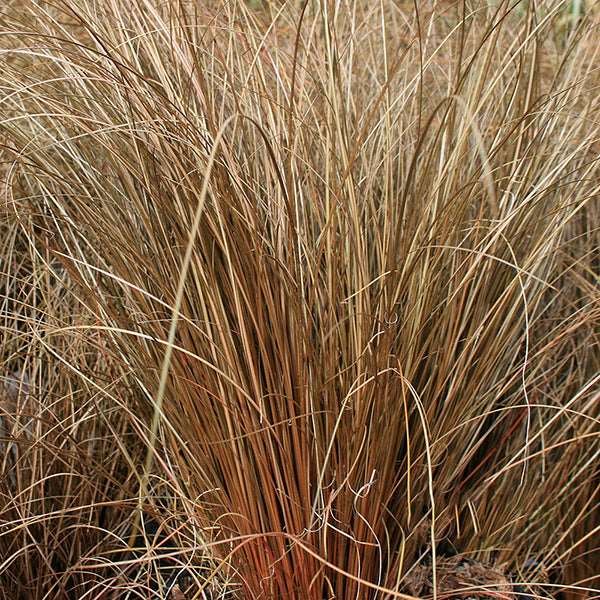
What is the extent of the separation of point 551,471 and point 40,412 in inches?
35.0

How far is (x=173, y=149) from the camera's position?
3.35 ft

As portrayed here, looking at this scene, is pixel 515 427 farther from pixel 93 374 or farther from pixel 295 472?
pixel 93 374

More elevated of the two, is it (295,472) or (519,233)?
(519,233)

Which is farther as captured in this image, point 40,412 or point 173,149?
point 40,412

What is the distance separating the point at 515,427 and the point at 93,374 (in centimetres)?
75

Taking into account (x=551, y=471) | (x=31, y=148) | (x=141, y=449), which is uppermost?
(x=31, y=148)

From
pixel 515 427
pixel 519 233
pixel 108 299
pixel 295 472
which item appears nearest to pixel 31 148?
pixel 108 299

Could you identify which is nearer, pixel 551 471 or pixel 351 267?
pixel 351 267

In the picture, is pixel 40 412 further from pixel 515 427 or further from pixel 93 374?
pixel 515 427

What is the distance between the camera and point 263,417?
0.98 m

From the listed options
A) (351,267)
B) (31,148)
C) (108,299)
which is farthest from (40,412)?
(351,267)

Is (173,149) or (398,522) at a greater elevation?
(173,149)

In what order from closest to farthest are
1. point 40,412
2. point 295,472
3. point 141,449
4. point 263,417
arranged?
point 263,417, point 295,472, point 40,412, point 141,449

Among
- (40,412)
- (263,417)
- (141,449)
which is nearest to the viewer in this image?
(263,417)
